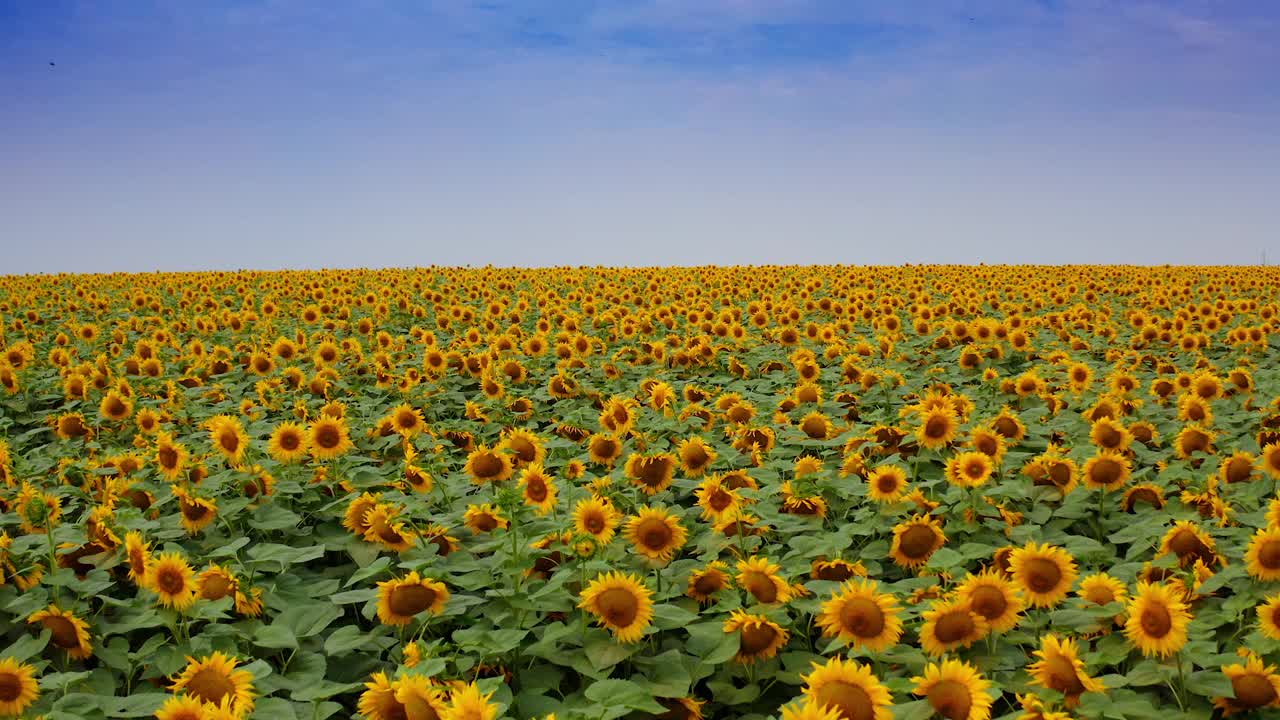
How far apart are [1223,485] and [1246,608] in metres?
2.18

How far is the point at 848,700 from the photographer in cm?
296

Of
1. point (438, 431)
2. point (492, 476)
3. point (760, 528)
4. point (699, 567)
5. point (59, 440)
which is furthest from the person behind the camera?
point (59, 440)

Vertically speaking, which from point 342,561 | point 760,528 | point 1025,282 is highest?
point 1025,282

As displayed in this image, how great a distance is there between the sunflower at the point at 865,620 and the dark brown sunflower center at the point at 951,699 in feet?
1.42

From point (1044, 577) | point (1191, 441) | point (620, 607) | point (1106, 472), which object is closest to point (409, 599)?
point (620, 607)

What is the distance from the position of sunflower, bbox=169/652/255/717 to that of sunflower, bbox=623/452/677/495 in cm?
258

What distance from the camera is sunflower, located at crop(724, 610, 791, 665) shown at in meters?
3.84

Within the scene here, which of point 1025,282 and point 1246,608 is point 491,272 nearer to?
point 1025,282

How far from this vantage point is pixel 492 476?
5480 mm

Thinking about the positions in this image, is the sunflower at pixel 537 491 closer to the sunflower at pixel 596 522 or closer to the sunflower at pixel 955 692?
the sunflower at pixel 596 522

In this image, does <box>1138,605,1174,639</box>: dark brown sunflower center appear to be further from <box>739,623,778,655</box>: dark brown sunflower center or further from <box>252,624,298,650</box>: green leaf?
<box>252,624,298,650</box>: green leaf

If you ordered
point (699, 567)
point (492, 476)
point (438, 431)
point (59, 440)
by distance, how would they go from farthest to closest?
A: point (59, 440), point (438, 431), point (492, 476), point (699, 567)

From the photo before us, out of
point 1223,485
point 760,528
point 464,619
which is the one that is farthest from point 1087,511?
point 464,619

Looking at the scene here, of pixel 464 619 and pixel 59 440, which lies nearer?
pixel 464 619
